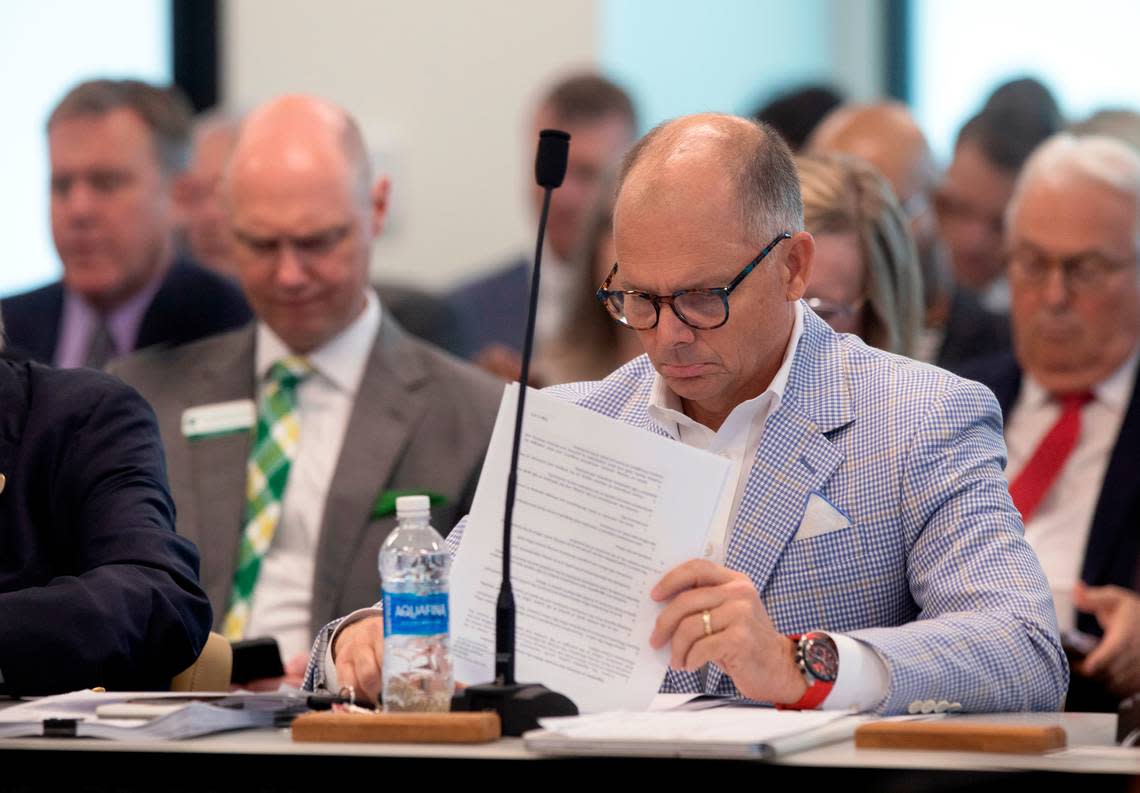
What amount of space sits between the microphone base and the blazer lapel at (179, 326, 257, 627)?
1.79 m

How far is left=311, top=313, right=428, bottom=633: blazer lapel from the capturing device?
3.76m

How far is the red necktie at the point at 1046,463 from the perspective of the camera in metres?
4.00

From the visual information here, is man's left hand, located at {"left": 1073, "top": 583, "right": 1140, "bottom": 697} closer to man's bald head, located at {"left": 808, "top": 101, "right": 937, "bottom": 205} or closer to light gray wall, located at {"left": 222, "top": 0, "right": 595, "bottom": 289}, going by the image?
man's bald head, located at {"left": 808, "top": 101, "right": 937, "bottom": 205}

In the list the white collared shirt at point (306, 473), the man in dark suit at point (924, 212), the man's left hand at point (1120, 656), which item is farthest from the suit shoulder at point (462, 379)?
the man's left hand at point (1120, 656)

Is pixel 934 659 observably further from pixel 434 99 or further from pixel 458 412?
pixel 434 99

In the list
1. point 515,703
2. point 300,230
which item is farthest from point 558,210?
point 515,703

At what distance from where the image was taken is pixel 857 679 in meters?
2.25

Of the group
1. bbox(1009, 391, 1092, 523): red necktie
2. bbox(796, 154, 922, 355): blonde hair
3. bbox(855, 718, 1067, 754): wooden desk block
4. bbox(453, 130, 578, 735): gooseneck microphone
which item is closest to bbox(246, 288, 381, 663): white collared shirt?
bbox(796, 154, 922, 355): blonde hair

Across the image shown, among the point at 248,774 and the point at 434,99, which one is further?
the point at 434,99

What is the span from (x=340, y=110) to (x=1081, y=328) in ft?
5.83

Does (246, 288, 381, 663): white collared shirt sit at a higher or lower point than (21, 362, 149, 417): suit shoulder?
lower

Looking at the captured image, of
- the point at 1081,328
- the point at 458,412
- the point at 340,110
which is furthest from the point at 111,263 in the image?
the point at 1081,328

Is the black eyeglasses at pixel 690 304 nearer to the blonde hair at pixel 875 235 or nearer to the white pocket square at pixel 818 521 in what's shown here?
the white pocket square at pixel 818 521

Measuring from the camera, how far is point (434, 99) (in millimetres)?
Answer: 6715
